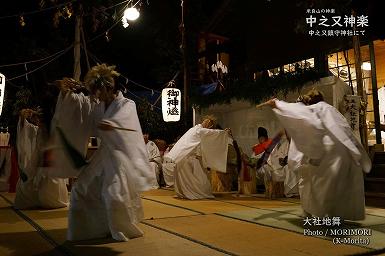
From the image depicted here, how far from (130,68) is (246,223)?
17.4m

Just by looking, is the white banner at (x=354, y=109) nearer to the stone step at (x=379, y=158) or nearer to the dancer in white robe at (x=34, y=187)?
the stone step at (x=379, y=158)

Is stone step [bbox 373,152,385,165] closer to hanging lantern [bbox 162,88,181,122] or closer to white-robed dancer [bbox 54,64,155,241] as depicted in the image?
white-robed dancer [bbox 54,64,155,241]

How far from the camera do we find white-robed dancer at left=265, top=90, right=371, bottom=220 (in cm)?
503

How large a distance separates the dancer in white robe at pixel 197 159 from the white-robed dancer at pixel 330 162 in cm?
392

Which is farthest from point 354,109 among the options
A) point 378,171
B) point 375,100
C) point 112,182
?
point 112,182

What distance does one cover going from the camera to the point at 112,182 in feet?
14.1

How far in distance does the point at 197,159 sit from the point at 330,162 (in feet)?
14.8

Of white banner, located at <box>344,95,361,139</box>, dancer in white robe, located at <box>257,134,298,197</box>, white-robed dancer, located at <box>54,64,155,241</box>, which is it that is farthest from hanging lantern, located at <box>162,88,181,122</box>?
white-robed dancer, located at <box>54,64,155,241</box>

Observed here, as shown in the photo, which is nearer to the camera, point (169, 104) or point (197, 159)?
point (197, 159)

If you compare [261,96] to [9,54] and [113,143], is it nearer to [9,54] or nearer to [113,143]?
[113,143]

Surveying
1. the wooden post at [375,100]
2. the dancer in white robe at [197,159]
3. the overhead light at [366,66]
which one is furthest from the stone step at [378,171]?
the overhead light at [366,66]

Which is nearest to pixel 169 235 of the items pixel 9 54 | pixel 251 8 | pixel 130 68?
pixel 251 8

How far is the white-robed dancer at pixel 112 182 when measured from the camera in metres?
4.32

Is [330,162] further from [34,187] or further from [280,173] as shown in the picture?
[34,187]
